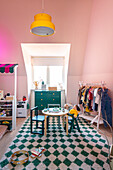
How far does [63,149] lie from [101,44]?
11.3 ft

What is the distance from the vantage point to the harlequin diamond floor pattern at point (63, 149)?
2.39 m

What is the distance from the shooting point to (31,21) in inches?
153

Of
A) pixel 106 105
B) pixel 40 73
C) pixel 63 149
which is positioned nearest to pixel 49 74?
pixel 40 73

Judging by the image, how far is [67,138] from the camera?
11.4 feet

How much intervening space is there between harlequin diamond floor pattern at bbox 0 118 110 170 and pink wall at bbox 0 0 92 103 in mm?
3036

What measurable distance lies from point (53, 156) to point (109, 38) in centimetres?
355

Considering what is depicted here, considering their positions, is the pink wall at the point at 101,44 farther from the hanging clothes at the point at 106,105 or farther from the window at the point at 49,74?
the window at the point at 49,74

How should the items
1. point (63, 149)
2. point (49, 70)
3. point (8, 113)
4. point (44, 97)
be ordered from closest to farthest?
1. point (63, 149)
2. point (8, 113)
3. point (44, 97)
4. point (49, 70)

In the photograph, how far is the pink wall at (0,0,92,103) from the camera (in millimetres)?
3557

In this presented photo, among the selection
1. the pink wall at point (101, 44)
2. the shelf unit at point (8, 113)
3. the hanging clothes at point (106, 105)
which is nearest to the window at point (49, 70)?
the pink wall at point (101, 44)

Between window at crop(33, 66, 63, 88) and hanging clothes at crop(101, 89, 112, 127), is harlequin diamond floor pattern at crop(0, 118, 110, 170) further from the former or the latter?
window at crop(33, 66, 63, 88)

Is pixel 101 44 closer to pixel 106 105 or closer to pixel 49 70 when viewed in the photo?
pixel 106 105

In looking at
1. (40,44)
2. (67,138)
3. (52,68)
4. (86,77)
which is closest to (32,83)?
(52,68)

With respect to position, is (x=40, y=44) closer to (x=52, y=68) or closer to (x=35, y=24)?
Answer: (x=52, y=68)
